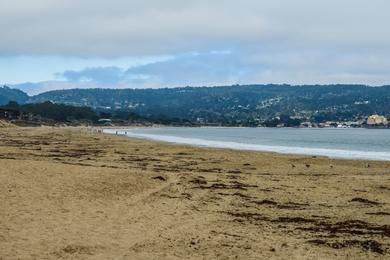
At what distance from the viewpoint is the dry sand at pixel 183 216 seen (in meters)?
10.2

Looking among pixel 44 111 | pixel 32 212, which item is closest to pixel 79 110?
pixel 44 111

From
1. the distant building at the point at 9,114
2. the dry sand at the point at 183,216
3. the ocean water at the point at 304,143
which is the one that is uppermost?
the distant building at the point at 9,114

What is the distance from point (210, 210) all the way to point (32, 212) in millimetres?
4666

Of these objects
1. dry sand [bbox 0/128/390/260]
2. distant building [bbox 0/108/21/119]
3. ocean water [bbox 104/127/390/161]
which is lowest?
ocean water [bbox 104/127/390/161]

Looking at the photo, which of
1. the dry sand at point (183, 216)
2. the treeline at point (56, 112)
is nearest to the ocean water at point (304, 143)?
the dry sand at point (183, 216)

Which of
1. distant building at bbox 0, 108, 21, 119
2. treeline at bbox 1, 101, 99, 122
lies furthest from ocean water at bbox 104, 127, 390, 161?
treeline at bbox 1, 101, 99, 122

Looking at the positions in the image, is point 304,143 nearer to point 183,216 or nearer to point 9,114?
point 183,216

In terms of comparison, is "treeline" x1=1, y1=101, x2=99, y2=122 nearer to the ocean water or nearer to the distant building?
the distant building

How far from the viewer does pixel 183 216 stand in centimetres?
1382

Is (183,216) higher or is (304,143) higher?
(183,216)

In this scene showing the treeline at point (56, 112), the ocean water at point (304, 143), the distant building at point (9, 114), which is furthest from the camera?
the treeline at point (56, 112)

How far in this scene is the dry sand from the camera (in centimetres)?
1025

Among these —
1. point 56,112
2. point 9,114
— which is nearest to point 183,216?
point 9,114

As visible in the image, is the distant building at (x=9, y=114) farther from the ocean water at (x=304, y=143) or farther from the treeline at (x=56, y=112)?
the ocean water at (x=304, y=143)
